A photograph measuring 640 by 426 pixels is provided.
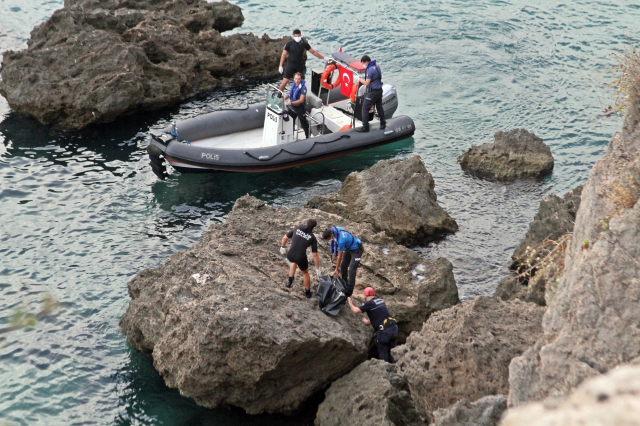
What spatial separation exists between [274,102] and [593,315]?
13761mm

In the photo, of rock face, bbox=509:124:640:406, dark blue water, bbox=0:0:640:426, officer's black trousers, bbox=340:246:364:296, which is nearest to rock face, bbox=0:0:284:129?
dark blue water, bbox=0:0:640:426

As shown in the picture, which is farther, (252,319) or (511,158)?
(511,158)

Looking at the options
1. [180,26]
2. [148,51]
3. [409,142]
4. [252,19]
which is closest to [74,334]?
[409,142]

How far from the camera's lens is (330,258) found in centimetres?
1296

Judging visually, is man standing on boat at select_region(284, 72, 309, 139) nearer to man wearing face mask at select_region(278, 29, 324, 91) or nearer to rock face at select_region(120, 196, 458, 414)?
man wearing face mask at select_region(278, 29, 324, 91)

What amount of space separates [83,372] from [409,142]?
41.4 feet

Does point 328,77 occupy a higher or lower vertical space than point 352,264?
higher

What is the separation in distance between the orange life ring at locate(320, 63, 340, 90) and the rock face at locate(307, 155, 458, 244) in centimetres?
454

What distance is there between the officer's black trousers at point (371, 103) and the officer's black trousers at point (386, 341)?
938 centimetres

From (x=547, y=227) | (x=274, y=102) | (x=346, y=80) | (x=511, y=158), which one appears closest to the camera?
(x=547, y=227)

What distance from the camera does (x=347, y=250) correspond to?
39.1 feet

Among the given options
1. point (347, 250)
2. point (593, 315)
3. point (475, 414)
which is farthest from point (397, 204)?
point (593, 315)

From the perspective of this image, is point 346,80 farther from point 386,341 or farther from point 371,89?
point 386,341

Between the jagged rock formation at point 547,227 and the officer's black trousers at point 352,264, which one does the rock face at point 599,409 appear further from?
the jagged rock formation at point 547,227
